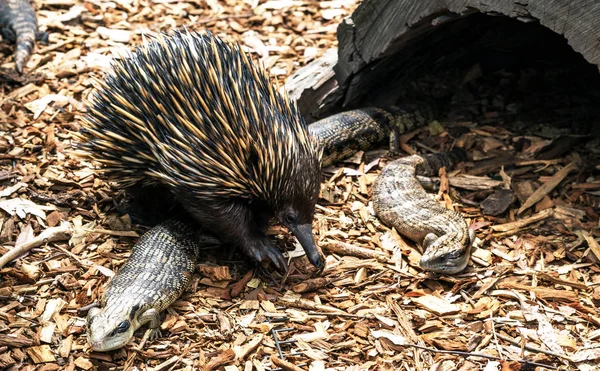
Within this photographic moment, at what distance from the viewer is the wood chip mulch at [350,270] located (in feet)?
16.4

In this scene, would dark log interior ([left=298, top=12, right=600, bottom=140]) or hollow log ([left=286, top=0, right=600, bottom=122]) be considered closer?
hollow log ([left=286, top=0, right=600, bottom=122])

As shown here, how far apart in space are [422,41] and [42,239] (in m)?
3.92

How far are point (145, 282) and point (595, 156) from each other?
436cm

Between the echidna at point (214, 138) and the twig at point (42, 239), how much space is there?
0.67 metres

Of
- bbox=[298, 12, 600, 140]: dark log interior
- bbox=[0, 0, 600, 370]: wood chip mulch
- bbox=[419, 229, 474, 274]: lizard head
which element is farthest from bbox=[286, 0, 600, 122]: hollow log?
bbox=[419, 229, 474, 274]: lizard head

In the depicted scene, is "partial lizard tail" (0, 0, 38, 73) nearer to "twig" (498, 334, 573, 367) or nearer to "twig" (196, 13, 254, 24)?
"twig" (196, 13, 254, 24)

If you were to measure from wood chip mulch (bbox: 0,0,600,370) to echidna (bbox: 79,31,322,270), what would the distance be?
0.50m

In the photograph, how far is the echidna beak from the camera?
5.44 metres

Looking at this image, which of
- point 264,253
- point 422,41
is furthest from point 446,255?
point 422,41

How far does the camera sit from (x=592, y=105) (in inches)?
296

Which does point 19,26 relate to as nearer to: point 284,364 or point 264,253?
point 264,253

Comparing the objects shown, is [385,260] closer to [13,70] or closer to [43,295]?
[43,295]

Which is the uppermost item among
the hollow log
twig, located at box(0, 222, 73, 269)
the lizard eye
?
the hollow log

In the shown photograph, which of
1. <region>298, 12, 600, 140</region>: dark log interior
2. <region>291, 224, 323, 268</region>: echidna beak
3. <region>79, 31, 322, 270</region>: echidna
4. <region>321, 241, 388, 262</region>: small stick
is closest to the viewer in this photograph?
<region>79, 31, 322, 270</region>: echidna
